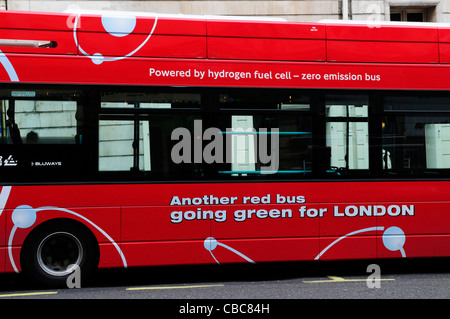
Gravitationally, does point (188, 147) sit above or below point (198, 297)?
above

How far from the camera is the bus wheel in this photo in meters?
7.40

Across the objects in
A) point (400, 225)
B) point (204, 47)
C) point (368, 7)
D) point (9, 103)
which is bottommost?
point (400, 225)

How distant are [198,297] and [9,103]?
3.13 meters

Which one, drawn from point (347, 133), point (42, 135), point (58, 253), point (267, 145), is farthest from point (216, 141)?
point (58, 253)

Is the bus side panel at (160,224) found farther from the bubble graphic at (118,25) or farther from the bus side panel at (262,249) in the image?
the bubble graphic at (118,25)

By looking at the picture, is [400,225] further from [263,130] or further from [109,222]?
[109,222]

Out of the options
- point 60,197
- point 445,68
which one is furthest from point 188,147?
point 445,68

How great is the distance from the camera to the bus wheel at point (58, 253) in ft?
24.3

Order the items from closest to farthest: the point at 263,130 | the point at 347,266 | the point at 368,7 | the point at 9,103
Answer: the point at 9,103
the point at 263,130
the point at 347,266
the point at 368,7

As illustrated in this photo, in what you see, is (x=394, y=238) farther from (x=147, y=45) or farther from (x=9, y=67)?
(x=9, y=67)

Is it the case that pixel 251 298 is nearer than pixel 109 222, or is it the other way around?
pixel 251 298

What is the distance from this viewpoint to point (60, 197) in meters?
7.39

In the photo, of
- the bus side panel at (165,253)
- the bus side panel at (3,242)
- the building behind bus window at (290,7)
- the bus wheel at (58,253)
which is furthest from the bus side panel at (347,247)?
the building behind bus window at (290,7)

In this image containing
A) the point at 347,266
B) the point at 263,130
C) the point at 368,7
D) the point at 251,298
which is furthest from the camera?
the point at 368,7
